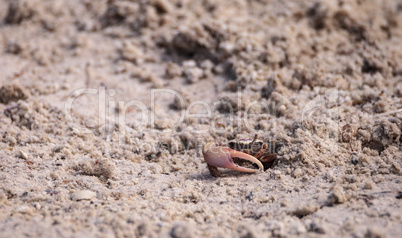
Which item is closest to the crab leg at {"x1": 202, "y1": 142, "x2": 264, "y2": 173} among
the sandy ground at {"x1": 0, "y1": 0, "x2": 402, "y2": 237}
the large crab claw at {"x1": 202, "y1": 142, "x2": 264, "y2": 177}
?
the large crab claw at {"x1": 202, "y1": 142, "x2": 264, "y2": 177}

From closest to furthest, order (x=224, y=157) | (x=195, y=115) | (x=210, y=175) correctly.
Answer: (x=224, y=157), (x=210, y=175), (x=195, y=115)

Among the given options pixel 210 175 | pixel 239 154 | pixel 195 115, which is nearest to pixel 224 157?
pixel 239 154

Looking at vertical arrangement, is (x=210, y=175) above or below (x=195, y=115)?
below

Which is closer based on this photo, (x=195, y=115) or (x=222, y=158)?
(x=222, y=158)

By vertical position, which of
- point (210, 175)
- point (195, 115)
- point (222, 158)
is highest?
point (195, 115)

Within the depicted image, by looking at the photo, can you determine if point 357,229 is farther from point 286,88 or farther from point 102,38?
point 102,38

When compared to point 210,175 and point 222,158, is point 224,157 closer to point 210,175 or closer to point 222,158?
point 222,158

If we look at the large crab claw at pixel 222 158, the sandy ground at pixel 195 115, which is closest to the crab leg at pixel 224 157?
the large crab claw at pixel 222 158

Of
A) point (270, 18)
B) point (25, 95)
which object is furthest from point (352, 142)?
point (25, 95)
